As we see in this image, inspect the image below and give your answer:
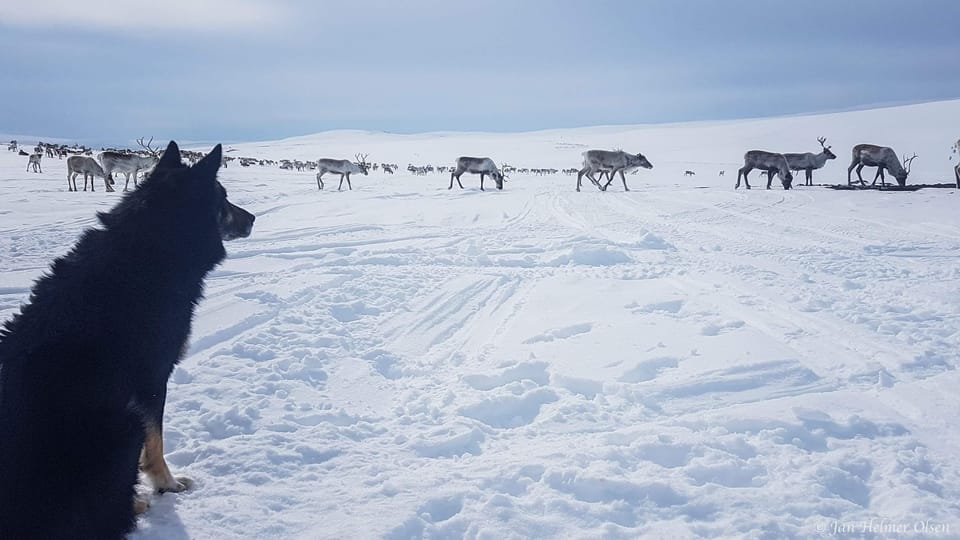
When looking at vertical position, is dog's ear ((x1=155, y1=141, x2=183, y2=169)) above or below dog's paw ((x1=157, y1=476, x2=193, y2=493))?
above

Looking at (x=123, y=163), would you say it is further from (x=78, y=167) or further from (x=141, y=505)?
(x=141, y=505)

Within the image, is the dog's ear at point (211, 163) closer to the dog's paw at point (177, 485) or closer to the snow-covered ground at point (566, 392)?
the snow-covered ground at point (566, 392)

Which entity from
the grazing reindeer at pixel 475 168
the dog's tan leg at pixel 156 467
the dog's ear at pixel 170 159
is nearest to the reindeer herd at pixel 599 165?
the grazing reindeer at pixel 475 168

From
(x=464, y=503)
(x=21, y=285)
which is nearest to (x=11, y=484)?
(x=464, y=503)

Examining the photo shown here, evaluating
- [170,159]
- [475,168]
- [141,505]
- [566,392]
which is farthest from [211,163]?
[475,168]

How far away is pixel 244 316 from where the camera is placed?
209 inches

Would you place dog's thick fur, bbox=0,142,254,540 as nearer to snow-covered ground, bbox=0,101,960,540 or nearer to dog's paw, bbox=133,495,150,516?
dog's paw, bbox=133,495,150,516

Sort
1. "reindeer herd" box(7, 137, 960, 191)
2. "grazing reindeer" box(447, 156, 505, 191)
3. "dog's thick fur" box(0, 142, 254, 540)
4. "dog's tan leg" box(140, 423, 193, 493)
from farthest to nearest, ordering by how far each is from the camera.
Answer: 1. "grazing reindeer" box(447, 156, 505, 191)
2. "reindeer herd" box(7, 137, 960, 191)
3. "dog's tan leg" box(140, 423, 193, 493)
4. "dog's thick fur" box(0, 142, 254, 540)

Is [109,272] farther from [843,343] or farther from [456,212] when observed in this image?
[456,212]

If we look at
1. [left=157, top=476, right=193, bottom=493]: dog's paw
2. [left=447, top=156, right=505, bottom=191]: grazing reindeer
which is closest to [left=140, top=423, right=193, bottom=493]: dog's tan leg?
[left=157, top=476, right=193, bottom=493]: dog's paw

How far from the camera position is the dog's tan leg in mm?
2605

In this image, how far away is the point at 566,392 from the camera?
12.1ft

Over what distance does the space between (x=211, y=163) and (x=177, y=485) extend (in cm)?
175

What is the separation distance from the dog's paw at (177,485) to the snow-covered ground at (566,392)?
0.16 feet
